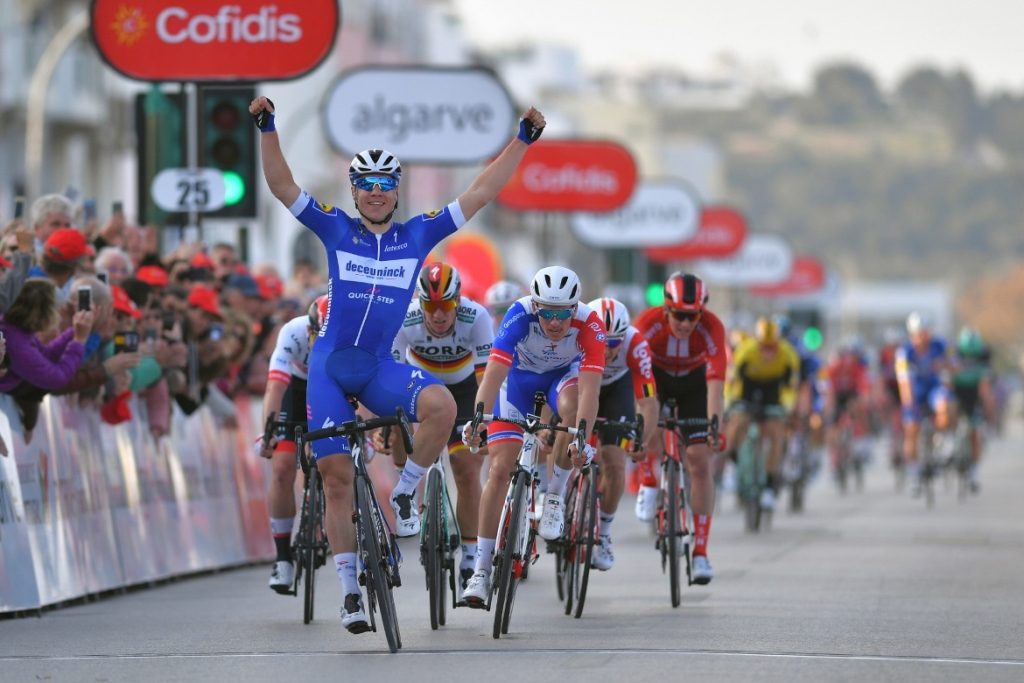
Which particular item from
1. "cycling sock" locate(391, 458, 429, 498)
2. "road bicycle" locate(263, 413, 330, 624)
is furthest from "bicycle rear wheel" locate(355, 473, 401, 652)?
"road bicycle" locate(263, 413, 330, 624)

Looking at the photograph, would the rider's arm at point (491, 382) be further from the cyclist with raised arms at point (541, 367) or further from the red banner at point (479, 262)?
the red banner at point (479, 262)

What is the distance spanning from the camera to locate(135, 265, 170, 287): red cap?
1624 cm

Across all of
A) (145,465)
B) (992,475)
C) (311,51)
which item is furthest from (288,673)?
(992,475)

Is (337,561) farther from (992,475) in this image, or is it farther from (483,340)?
(992,475)

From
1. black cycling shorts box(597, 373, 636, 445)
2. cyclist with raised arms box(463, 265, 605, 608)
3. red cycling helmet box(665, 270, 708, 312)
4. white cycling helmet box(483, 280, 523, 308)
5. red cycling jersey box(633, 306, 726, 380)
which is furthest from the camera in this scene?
white cycling helmet box(483, 280, 523, 308)

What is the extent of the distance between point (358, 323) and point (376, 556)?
1048mm

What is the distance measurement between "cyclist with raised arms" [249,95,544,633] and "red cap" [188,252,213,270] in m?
6.61

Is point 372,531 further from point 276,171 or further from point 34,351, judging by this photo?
point 34,351

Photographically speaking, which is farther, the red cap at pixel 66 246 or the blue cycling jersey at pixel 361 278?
the red cap at pixel 66 246

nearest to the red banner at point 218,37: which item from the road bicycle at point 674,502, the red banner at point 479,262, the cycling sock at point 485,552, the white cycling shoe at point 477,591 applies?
the road bicycle at point 674,502

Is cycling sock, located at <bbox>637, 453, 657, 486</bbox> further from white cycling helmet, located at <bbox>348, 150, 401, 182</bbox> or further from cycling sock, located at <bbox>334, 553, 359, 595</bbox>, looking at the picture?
white cycling helmet, located at <bbox>348, 150, 401, 182</bbox>

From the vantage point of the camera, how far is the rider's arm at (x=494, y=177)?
11414 mm

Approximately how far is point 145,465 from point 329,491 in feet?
14.6

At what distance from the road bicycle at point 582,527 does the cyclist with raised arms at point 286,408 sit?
1.45 m
